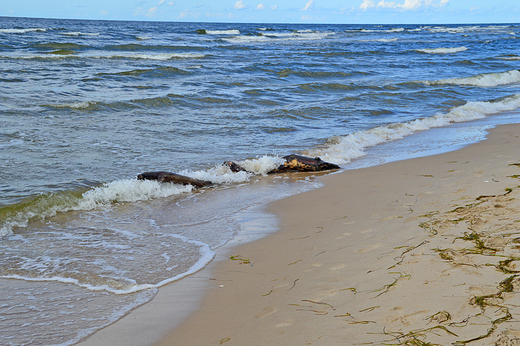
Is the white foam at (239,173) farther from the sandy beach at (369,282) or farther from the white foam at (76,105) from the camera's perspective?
the white foam at (76,105)

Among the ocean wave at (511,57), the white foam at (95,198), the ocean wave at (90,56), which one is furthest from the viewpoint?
the ocean wave at (511,57)

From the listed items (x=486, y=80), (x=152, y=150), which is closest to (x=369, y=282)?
(x=152, y=150)

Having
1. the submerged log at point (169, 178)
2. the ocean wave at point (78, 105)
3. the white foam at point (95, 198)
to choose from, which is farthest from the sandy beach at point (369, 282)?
the ocean wave at point (78, 105)

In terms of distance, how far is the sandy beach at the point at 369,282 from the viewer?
203 centimetres

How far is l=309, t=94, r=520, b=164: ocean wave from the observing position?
734cm

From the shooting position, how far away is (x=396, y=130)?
30.4 feet

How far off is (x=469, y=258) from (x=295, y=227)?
5.72ft

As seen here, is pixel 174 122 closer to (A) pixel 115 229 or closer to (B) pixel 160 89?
(B) pixel 160 89

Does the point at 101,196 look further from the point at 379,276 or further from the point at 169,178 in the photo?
the point at 379,276

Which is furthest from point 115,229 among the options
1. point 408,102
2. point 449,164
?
point 408,102

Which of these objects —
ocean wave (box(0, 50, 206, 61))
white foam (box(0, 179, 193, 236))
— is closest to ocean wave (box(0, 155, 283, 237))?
white foam (box(0, 179, 193, 236))

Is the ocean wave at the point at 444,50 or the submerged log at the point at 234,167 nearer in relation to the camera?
the submerged log at the point at 234,167

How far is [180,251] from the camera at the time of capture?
3617mm

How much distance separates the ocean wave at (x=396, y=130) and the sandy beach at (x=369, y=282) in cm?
296
